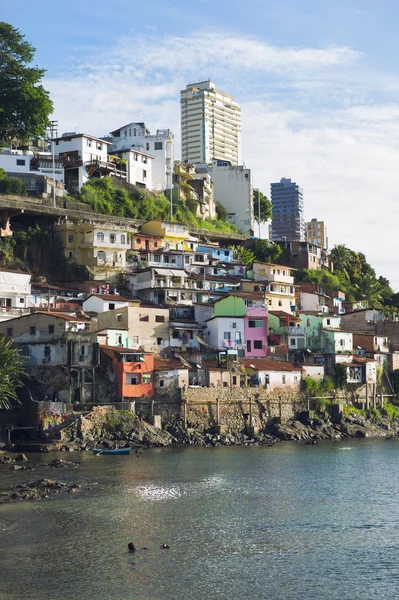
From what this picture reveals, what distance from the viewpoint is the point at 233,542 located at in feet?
132

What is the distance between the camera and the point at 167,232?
3824 inches

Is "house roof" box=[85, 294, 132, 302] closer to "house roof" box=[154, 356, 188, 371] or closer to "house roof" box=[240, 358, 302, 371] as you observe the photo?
"house roof" box=[154, 356, 188, 371]

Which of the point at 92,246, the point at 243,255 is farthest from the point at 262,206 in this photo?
the point at 92,246

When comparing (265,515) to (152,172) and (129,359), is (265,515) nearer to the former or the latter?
(129,359)

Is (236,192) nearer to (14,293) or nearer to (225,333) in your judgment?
(225,333)

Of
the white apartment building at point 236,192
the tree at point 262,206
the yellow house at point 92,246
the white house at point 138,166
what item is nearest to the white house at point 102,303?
the yellow house at point 92,246

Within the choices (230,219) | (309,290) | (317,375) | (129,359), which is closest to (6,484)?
(129,359)

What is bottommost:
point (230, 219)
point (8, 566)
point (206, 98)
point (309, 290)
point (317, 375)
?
point (8, 566)

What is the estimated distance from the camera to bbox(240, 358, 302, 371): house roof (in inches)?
3068

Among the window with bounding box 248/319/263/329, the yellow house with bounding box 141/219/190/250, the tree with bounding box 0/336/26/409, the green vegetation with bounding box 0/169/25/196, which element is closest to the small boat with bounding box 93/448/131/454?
the tree with bounding box 0/336/26/409

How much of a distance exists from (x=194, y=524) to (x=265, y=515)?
4.11 meters

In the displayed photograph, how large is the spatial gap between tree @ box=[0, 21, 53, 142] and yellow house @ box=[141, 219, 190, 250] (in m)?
17.5

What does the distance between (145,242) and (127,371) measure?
2694 cm

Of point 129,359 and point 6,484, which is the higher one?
point 129,359
